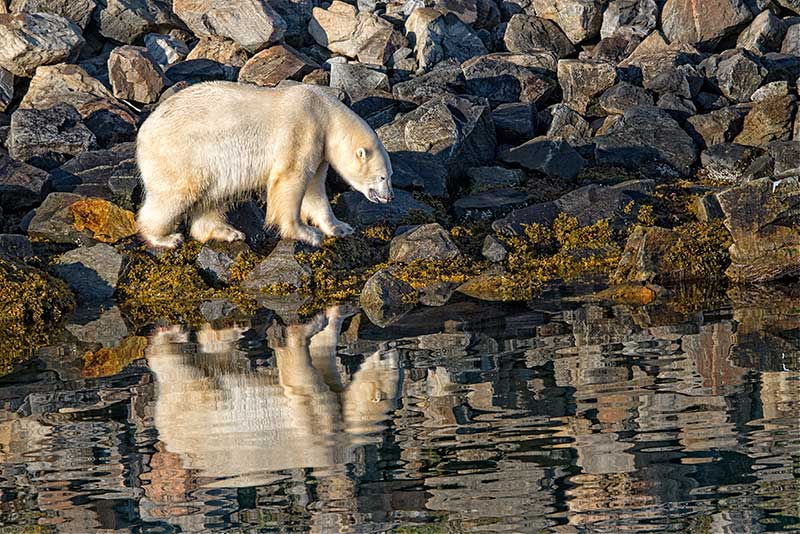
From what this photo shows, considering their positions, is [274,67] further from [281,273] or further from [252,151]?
[281,273]

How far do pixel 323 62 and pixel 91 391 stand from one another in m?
16.3

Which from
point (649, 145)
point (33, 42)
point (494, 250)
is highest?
point (33, 42)

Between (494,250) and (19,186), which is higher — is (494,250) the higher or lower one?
the lower one

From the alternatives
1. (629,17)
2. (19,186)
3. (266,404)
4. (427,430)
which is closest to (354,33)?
(629,17)

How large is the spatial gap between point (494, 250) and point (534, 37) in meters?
11.5

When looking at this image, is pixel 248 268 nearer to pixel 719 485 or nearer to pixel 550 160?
pixel 550 160

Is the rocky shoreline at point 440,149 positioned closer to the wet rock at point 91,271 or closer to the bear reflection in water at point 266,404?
the wet rock at point 91,271

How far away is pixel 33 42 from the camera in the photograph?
2295cm

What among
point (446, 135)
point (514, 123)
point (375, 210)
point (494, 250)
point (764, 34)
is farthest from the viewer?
point (764, 34)

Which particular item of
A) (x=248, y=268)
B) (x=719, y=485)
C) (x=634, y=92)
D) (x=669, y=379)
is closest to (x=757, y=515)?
(x=719, y=485)

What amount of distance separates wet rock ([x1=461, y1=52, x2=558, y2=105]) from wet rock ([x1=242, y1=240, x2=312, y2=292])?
Answer: 28.9ft

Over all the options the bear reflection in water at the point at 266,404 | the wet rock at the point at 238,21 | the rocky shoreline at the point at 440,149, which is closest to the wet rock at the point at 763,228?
the rocky shoreline at the point at 440,149

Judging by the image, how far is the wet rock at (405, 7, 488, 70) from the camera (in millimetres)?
24312

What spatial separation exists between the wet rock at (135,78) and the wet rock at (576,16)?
8.85m
